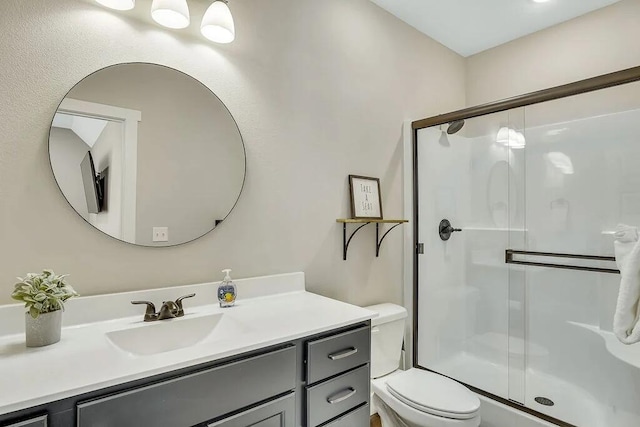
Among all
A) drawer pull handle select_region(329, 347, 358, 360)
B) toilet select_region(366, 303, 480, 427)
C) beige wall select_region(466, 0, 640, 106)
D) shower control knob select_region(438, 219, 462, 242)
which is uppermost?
beige wall select_region(466, 0, 640, 106)

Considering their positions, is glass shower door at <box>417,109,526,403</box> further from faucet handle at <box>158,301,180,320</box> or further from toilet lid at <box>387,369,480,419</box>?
faucet handle at <box>158,301,180,320</box>

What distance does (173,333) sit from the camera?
126 centimetres

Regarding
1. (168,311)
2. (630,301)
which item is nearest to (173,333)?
(168,311)

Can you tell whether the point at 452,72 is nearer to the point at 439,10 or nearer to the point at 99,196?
the point at 439,10

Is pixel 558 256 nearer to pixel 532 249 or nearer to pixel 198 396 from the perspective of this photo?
pixel 532 249

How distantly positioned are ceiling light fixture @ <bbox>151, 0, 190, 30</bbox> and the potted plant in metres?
1.02

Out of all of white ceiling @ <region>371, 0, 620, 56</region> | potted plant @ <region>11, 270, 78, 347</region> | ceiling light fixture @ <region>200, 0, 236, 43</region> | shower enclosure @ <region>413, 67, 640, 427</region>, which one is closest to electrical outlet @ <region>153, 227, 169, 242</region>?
potted plant @ <region>11, 270, 78, 347</region>

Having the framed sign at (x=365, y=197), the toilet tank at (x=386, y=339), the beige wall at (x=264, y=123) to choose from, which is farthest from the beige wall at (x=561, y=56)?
the toilet tank at (x=386, y=339)

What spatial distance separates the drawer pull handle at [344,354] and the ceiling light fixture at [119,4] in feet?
4.90

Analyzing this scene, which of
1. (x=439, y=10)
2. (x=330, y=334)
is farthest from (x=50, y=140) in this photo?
(x=439, y=10)

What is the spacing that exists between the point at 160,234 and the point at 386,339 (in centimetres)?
132

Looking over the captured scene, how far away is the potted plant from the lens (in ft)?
3.21

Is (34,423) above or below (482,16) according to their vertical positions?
below

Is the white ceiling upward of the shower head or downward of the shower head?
upward
